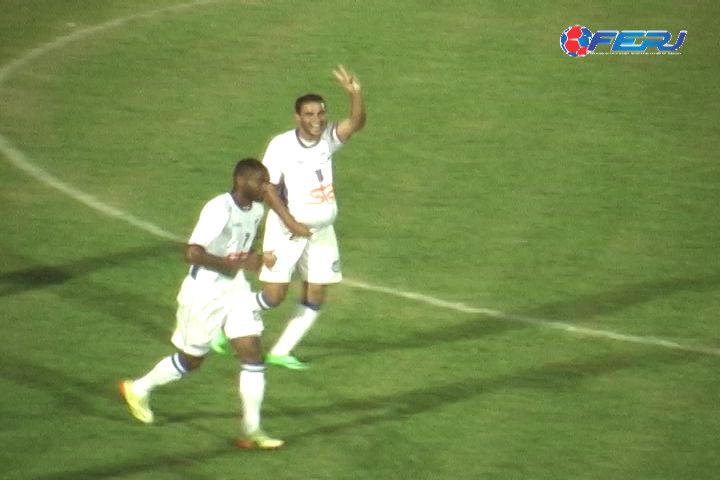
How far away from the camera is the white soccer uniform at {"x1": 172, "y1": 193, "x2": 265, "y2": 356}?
356 inches

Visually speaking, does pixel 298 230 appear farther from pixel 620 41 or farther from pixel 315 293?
pixel 620 41

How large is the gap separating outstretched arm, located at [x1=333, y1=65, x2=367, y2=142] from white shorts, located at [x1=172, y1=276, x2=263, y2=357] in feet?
5.89

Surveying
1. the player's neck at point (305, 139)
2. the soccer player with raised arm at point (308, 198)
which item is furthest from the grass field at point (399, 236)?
the player's neck at point (305, 139)

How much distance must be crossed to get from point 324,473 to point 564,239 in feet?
16.6

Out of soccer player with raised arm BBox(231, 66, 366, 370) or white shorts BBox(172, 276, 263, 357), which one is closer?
white shorts BBox(172, 276, 263, 357)

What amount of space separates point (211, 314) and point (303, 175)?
1654 millimetres

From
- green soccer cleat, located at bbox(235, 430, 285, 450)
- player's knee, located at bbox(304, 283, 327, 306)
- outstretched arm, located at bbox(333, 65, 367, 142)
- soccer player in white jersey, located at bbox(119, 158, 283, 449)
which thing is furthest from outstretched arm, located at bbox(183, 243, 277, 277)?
outstretched arm, located at bbox(333, 65, 367, 142)

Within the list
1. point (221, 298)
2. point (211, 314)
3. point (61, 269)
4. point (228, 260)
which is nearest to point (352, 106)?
point (228, 260)

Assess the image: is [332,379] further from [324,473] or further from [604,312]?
[604,312]

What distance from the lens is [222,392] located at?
399 inches

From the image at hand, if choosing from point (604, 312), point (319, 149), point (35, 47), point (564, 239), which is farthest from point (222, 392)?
point (35, 47)

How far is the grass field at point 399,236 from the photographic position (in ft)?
31.4

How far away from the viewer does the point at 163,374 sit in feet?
30.6

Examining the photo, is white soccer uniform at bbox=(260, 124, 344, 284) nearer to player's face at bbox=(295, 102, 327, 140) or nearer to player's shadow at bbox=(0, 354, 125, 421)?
player's face at bbox=(295, 102, 327, 140)
